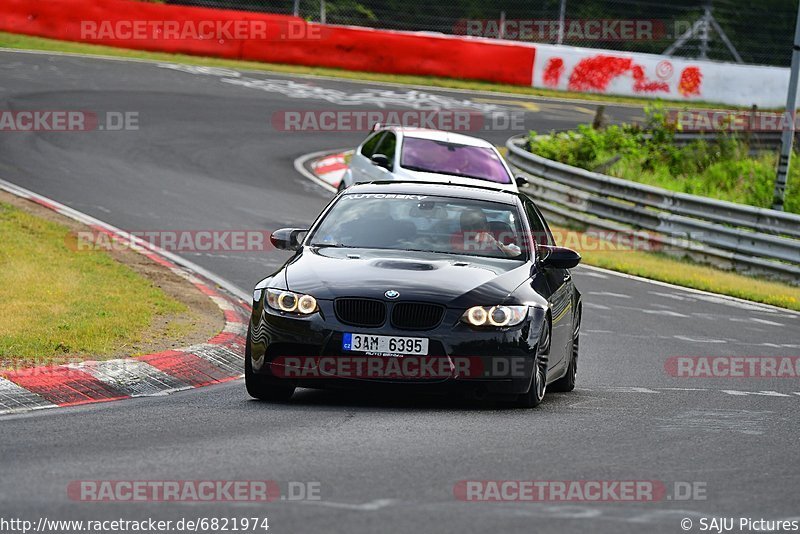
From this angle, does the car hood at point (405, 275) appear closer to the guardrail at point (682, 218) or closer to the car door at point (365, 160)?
the car door at point (365, 160)

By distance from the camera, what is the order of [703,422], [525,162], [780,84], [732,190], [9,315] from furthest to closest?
[780,84] < [732,190] < [525,162] < [9,315] < [703,422]

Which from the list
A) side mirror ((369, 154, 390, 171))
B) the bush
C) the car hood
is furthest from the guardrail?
the car hood

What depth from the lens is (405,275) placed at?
8.71 metres

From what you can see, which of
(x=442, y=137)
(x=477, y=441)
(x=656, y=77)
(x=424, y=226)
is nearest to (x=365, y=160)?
(x=442, y=137)

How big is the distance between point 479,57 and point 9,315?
29513 millimetres

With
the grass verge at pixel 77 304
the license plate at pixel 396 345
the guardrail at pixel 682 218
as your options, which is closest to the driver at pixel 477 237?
the license plate at pixel 396 345

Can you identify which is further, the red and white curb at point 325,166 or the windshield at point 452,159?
the red and white curb at point 325,166

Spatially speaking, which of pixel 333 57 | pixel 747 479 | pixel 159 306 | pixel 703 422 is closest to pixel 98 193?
pixel 159 306

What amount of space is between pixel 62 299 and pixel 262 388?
3.61m

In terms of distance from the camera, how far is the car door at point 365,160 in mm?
18609

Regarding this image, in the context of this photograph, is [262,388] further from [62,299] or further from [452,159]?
[452,159]

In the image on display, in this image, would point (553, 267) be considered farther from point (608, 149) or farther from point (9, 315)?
point (608, 149)

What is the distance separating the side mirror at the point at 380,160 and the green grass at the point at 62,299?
436 centimetres

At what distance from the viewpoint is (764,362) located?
12.5 meters
